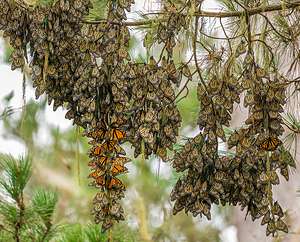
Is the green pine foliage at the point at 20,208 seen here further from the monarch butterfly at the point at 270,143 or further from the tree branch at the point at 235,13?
the monarch butterfly at the point at 270,143

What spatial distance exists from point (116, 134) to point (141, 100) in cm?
8

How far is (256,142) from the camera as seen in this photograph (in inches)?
48.9

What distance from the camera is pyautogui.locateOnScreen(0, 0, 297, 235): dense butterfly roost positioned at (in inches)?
45.8

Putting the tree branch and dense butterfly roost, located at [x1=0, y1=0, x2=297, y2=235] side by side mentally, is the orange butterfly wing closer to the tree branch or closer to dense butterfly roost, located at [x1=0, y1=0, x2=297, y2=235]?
dense butterfly roost, located at [x1=0, y1=0, x2=297, y2=235]

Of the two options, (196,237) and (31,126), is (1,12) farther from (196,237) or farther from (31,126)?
(196,237)

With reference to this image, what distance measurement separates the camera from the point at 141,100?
3.90 ft

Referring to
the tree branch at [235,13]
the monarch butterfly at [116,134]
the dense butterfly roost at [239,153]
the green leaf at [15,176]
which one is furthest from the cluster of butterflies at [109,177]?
the green leaf at [15,176]

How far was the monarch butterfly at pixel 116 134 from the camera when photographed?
1150mm

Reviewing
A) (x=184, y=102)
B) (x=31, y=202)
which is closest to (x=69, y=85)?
(x=31, y=202)

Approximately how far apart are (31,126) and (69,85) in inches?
40.8

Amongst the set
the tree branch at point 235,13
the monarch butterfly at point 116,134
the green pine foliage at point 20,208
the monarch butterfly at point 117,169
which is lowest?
the monarch butterfly at point 117,169

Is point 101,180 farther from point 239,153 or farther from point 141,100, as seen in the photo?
point 239,153

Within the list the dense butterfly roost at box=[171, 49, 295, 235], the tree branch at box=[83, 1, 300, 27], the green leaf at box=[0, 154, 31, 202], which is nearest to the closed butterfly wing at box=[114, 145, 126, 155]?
the dense butterfly roost at box=[171, 49, 295, 235]

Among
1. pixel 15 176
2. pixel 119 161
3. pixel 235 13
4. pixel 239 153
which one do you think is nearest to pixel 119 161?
pixel 119 161
